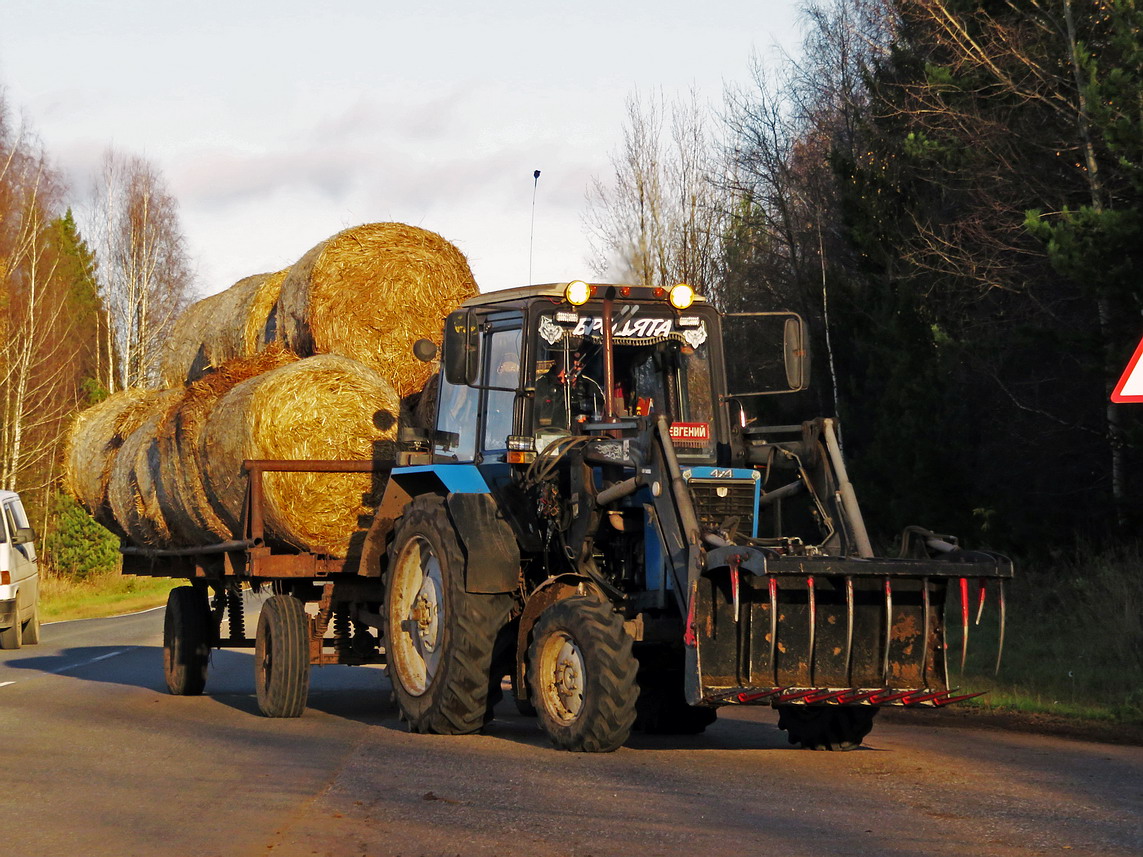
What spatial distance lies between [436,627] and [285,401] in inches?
91.1

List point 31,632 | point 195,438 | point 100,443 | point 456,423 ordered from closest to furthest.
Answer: point 456,423 → point 195,438 → point 100,443 → point 31,632

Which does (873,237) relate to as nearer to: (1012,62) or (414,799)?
(1012,62)

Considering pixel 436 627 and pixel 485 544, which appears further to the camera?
pixel 436 627

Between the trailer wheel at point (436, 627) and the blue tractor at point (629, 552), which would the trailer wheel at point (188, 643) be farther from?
the trailer wheel at point (436, 627)

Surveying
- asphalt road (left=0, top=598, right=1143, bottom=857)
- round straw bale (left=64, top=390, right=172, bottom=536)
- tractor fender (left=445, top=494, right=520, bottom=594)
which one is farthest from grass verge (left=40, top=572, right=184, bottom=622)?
tractor fender (left=445, top=494, right=520, bottom=594)

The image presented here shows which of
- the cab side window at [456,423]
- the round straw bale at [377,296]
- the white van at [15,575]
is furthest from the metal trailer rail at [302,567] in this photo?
the white van at [15,575]

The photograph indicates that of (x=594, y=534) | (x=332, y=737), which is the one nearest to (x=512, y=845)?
(x=594, y=534)

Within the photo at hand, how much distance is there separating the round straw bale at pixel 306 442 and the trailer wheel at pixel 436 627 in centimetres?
95

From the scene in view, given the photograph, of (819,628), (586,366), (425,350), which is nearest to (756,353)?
(425,350)

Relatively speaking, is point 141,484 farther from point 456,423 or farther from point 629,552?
point 629,552

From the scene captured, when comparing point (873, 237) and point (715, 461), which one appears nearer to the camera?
point (715, 461)

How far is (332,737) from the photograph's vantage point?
10.8 metres

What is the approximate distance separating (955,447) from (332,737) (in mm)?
10899

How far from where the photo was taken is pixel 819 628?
9.06 metres
